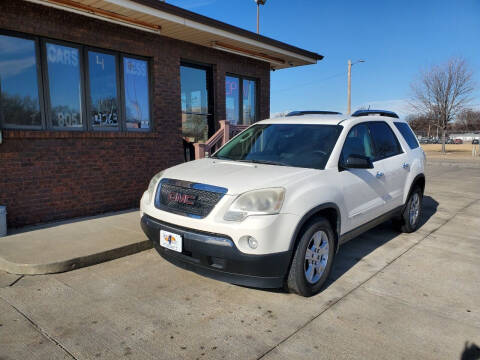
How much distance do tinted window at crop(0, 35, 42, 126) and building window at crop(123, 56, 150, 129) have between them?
163 cm

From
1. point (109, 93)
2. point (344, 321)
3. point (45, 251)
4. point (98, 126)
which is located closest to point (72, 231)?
point (45, 251)

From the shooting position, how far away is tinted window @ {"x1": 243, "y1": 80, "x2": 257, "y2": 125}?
32.6 ft

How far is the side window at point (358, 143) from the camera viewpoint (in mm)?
4059

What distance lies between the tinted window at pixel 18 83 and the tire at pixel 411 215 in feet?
19.5

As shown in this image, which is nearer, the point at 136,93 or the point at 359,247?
the point at 359,247

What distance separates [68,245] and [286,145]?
9.89ft

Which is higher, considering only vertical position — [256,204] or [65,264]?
[256,204]

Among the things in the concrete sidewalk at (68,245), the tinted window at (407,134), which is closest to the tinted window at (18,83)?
the concrete sidewalk at (68,245)

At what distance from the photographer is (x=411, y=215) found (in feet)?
18.5

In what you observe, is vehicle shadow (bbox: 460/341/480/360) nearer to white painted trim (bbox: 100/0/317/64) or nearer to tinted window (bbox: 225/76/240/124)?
white painted trim (bbox: 100/0/317/64)

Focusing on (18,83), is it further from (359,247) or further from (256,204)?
(359,247)

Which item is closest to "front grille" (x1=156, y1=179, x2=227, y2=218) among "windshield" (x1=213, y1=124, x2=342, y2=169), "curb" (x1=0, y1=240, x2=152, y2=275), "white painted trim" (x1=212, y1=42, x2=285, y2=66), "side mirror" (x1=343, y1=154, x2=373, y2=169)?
"windshield" (x1=213, y1=124, x2=342, y2=169)

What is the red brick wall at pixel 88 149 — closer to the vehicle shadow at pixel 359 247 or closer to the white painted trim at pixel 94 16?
the white painted trim at pixel 94 16

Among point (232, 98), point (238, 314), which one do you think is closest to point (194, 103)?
point (232, 98)
